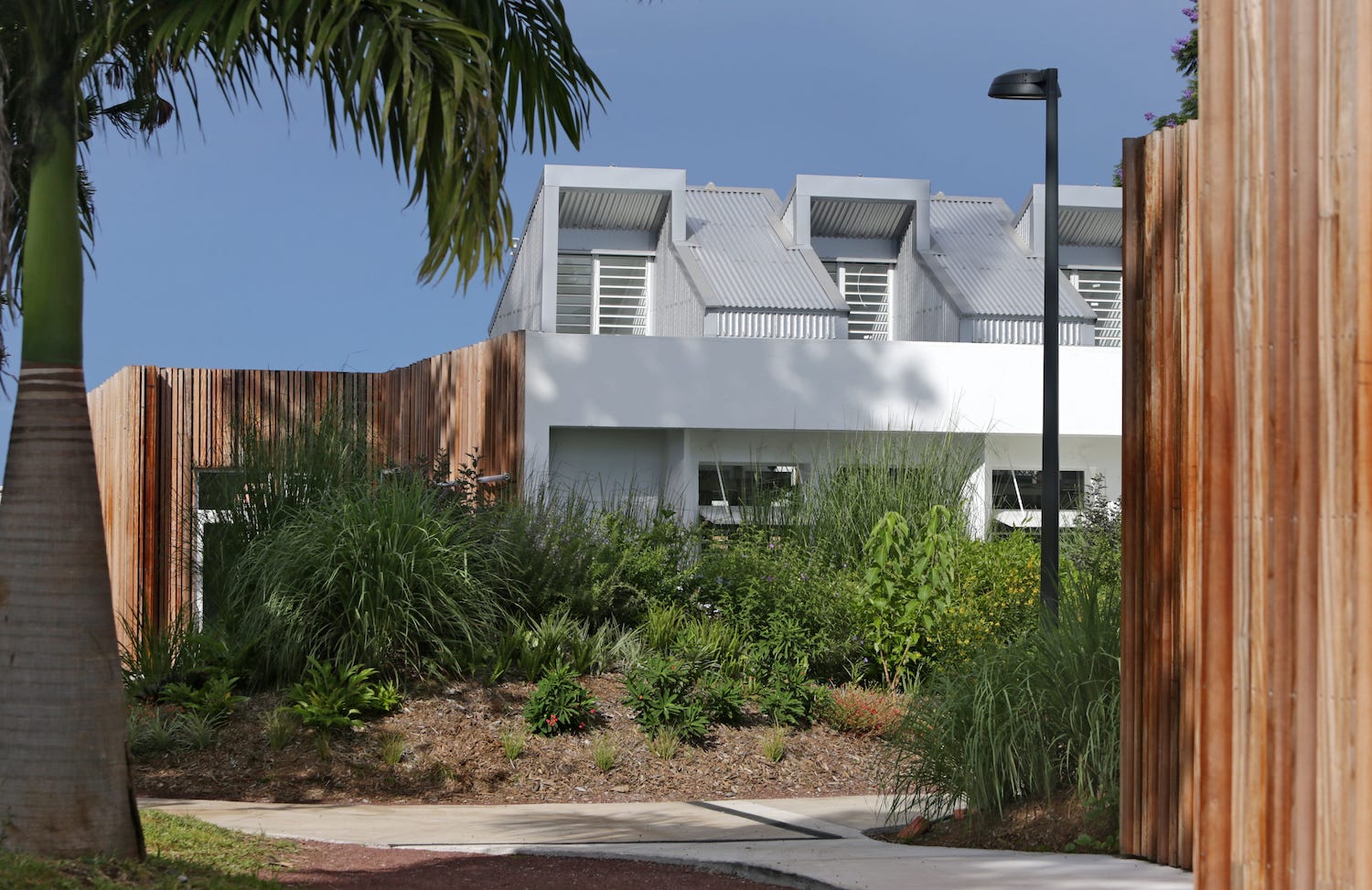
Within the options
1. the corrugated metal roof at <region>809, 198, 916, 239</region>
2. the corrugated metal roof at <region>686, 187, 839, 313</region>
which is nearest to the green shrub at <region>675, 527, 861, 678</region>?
the corrugated metal roof at <region>686, 187, 839, 313</region>

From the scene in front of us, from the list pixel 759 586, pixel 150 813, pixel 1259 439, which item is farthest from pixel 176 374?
pixel 1259 439

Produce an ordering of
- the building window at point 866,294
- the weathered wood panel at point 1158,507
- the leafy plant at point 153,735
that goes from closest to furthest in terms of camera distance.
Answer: the weathered wood panel at point 1158,507
the leafy plant at point 153,735
the building window at point 866,294

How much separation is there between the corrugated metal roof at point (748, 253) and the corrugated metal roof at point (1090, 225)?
16.4ft

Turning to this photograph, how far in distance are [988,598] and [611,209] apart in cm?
1162

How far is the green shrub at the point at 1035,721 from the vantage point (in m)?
6.17

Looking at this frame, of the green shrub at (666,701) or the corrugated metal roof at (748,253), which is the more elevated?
the corrugated metal roof at (748,253)

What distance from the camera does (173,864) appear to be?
5.14 metres

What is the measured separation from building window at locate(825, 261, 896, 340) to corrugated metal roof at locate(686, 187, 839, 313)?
157 cm

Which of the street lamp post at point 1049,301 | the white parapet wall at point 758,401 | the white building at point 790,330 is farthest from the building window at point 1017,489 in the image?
the street lamp post at point 1049,301

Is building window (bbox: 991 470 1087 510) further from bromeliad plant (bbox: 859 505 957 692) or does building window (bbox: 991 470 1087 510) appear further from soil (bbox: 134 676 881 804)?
soil (bbox: 134 676 881 804)

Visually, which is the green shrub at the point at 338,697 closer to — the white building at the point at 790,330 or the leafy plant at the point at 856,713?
the leafy plant at the point at 856,713

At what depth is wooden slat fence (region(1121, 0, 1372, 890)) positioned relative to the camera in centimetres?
289

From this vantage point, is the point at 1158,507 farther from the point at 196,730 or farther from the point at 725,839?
the point at 196,730

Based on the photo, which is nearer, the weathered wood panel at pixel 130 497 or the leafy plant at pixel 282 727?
the leafy plant at pixel 282 727
